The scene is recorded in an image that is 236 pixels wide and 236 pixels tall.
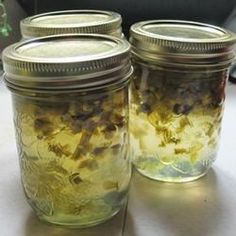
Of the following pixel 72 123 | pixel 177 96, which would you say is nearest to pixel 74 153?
pixel 72 123

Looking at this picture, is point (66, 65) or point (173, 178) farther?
point (173, 178)

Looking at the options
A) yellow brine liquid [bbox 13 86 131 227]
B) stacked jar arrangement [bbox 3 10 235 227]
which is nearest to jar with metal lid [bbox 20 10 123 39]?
stacked jar arrangement [bbox 3 10 235 227]

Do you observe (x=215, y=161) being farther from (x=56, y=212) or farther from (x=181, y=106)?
(x=56, y=212)

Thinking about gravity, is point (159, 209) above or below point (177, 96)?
below

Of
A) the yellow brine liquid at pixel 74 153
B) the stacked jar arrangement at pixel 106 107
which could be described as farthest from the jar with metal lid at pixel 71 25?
the yellow brine liquid at pixel 74 153

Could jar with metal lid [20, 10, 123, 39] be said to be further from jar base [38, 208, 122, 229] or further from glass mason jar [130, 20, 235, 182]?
jar base [38, 208, 122, 229]

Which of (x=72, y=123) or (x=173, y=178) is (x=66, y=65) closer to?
(x=72, y=123)

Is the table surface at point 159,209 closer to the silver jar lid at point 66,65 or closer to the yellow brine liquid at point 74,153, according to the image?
the yellow brine liquid at point 74,153

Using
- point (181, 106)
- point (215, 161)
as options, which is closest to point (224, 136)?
point (215, 161)
